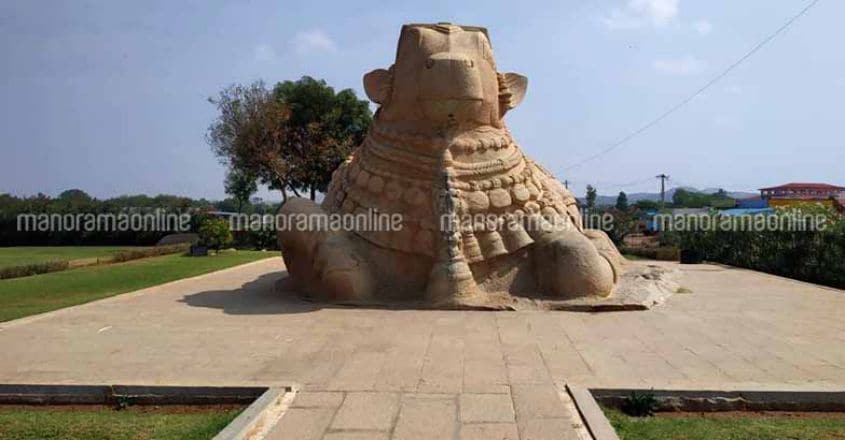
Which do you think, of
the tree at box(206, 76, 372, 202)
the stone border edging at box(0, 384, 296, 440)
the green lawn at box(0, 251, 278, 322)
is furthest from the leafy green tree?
the stone border edging at box(0, 384, 296, 440)

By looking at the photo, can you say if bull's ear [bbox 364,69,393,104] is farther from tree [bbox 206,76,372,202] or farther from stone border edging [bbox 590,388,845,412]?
tree [bbox 206,76,372,202]

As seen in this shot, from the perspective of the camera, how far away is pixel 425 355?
525 centimetres

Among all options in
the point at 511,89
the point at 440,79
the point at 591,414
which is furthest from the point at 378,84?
the point at 591,414

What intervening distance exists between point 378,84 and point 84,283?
704cm

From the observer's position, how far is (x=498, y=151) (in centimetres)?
829

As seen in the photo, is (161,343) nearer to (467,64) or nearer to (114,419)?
(114,419)

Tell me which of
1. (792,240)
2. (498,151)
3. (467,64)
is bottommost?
(792,240)

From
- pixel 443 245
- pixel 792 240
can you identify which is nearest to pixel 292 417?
pixel 443 245

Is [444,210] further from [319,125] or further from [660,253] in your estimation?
[319,125]

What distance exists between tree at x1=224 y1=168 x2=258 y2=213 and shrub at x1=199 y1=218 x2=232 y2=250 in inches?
299

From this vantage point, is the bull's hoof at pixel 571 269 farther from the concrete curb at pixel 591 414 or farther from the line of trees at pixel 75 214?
the line of trees at pixel 75 214

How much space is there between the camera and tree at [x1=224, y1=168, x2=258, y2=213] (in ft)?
97.9

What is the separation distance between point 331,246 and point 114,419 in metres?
3.88

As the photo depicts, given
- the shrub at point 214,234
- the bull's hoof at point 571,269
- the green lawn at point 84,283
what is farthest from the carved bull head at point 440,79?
the shrub at point 214,234
